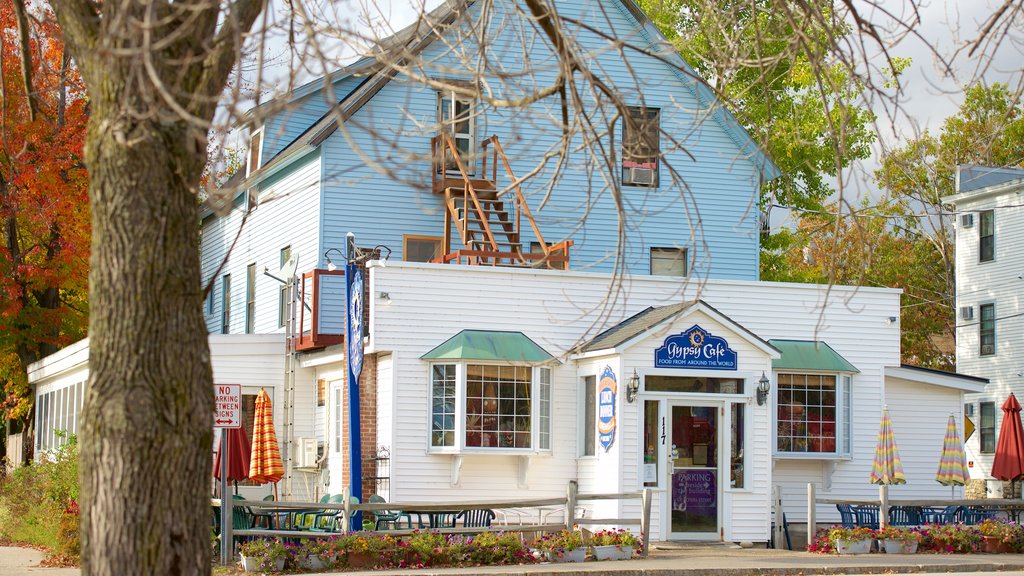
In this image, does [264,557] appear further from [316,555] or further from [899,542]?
[899,542]

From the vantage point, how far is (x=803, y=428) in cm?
2273

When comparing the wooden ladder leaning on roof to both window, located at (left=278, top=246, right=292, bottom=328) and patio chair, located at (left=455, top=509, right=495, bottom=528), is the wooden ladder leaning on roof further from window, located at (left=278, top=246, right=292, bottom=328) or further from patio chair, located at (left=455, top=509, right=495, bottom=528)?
patio chair, located at (left=455, top=509, right=495, bottom=528)

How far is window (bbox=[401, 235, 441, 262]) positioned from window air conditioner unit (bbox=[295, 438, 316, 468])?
4.67 meters

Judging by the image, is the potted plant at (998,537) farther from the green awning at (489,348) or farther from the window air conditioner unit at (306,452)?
the window air conditioner unit at (306,452)

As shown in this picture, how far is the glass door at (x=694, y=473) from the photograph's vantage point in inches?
830

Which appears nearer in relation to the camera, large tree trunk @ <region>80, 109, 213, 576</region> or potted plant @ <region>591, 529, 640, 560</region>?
large tree trunk @ <region>80, 109, 213, 576</region>

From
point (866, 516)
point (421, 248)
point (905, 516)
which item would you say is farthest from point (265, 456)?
point (905, 516)

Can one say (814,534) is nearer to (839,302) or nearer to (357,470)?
(839,302)

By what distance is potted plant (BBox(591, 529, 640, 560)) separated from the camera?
1830 centimetres

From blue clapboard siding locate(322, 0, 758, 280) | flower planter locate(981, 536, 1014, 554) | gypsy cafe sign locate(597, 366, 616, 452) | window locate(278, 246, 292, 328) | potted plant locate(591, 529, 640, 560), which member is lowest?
flower planter locate(981, 536, 1014, 554)

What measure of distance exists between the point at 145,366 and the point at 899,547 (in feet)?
52.3

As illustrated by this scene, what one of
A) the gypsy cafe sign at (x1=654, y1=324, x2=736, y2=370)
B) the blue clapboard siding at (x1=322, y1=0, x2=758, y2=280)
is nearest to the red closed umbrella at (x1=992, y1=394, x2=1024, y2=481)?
the gypsy cafe sign at (x1=654, y1=324, x2=736, y2=370)

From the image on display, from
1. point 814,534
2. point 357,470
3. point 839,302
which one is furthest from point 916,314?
point 357,470

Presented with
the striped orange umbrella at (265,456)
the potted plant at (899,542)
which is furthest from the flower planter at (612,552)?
the striped orange umbrella at (265,456)
